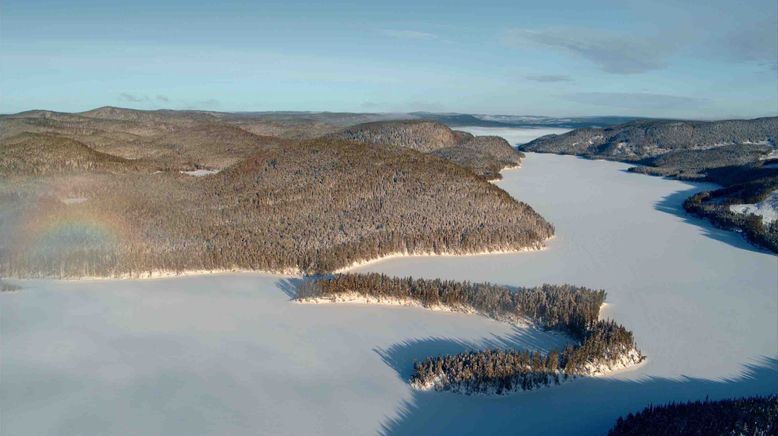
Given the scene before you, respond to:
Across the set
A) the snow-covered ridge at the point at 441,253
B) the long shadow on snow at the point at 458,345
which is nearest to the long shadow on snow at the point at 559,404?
the long shadow on snow at the point at 458,345

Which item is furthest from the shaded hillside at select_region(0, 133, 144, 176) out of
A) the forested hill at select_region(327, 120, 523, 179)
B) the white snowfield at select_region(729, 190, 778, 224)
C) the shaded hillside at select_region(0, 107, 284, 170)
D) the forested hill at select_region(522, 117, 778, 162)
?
the forested hill at select_region(522, 117, 778, 162)

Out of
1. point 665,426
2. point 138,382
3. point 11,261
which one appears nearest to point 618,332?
point 665,426

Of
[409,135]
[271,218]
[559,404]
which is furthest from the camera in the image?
[409,135]

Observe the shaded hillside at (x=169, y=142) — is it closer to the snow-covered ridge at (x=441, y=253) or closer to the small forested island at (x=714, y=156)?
the snow-covered ridge at (x=441, y=253)

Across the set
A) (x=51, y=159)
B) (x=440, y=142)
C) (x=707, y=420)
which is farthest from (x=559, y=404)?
(x=440, y=142)

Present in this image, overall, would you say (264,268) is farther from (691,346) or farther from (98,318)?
(691,346)

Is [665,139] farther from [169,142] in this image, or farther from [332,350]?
[332,350]
